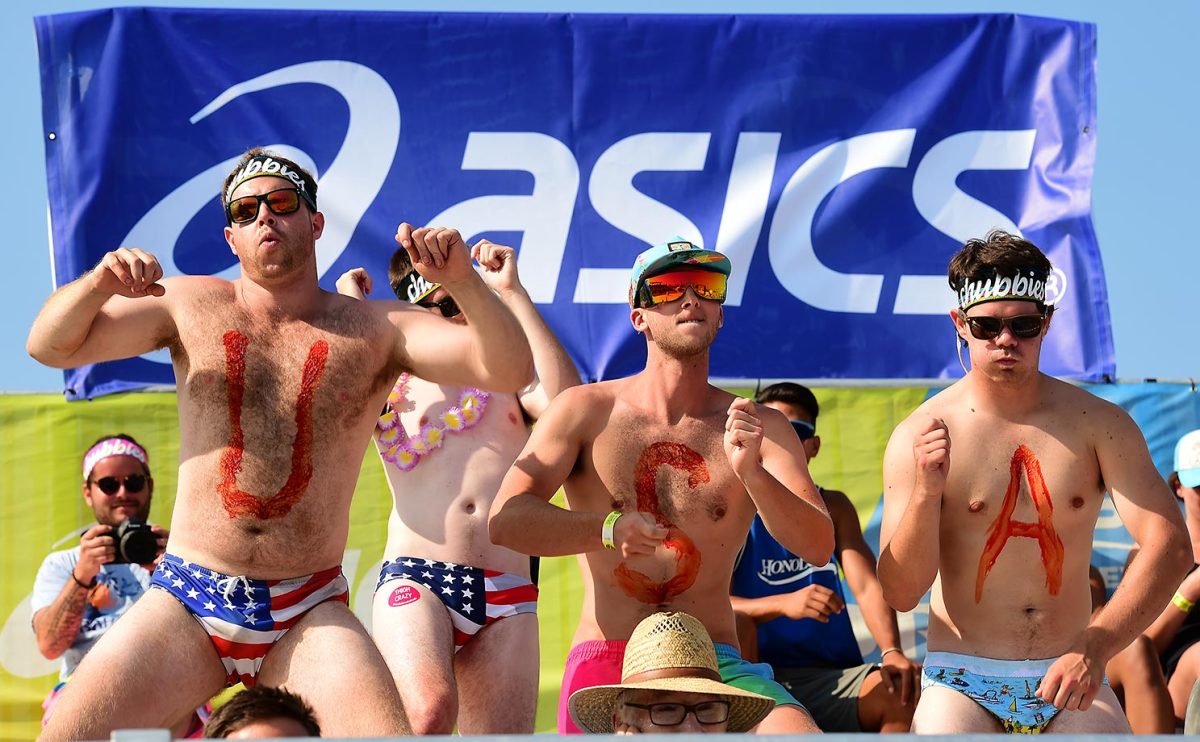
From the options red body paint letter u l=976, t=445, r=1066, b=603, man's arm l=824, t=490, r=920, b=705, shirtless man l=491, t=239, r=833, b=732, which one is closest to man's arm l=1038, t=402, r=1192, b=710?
red body paint letter u l=976, t=445, r=1066, b=603

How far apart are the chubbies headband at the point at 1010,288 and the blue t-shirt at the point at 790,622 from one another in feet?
6.56

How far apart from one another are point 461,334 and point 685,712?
142 cm

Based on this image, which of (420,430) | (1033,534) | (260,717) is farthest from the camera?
(420,430)

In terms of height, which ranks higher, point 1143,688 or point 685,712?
point 685,712

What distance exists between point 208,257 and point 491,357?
386 centimetres

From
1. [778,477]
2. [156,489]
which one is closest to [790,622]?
[778,477]

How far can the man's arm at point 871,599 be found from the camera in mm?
6824

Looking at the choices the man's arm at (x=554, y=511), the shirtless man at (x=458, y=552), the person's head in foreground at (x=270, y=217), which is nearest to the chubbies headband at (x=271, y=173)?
the person's head in foreground at (x=270, y=217)

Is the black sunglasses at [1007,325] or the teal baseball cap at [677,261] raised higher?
the teal baseball cap at [677,261]

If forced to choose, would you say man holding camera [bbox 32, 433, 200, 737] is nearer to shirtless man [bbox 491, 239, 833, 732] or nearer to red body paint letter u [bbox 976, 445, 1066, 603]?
shirtless man [bbox 491, 239, 833, 732]

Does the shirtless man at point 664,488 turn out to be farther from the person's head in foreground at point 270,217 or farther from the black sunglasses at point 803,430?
the black sunglasses at point 803,430

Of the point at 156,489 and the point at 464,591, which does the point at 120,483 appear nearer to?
the point at 156,489

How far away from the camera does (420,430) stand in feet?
21.8

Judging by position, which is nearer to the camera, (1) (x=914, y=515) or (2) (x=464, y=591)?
(1) (x=914, y=515)
